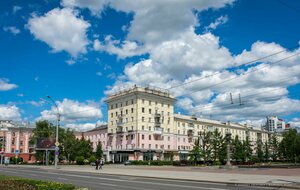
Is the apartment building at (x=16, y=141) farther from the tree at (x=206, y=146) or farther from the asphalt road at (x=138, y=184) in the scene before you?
the asphalt road at (x=138, y=184)

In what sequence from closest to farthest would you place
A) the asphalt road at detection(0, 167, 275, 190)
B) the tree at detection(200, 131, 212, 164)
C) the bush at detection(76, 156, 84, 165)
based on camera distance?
the asphalt road at detection(0, 167, 275, 190) < the tree at detection(200, 131, 212, 164) < the bush at detection(76, 156, 84, 165)

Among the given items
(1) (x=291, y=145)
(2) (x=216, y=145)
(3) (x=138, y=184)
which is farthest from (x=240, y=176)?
(1) (x=291, y=145)

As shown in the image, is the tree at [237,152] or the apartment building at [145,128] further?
the apartment building at [145,128]

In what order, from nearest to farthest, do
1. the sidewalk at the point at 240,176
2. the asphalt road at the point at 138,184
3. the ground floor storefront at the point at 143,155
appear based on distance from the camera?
the asphalt road at the point at 138,184
the sidewalk at the point at 240,176
the ground floor storefront at the point at 143,155

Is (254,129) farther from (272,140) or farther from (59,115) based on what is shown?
(59,115)

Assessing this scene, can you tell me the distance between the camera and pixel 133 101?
91.0 m

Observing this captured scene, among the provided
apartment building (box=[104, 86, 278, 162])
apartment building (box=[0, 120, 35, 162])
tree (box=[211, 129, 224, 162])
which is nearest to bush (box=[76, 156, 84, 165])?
apartment building (box=[104, 86, 278, 162])

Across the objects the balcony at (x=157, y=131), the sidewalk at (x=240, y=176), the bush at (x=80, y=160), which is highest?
the balcony at (x=157, y=131)

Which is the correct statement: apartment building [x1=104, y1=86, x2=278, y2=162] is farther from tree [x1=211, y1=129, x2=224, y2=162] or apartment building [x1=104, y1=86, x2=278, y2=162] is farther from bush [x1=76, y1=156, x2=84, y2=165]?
bush [x1=76, y1=156, x2=84, y2=165]

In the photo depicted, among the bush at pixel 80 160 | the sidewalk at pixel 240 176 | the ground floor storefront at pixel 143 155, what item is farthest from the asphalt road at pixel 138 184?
the ground floor storefront at pixel 143 155

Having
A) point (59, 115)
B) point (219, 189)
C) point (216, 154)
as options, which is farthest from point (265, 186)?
point (216, 154)

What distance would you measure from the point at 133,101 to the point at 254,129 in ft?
225

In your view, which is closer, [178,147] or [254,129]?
[178,147]

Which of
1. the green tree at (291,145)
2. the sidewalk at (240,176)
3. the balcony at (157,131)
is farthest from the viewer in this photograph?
the balcony at (157,131)
